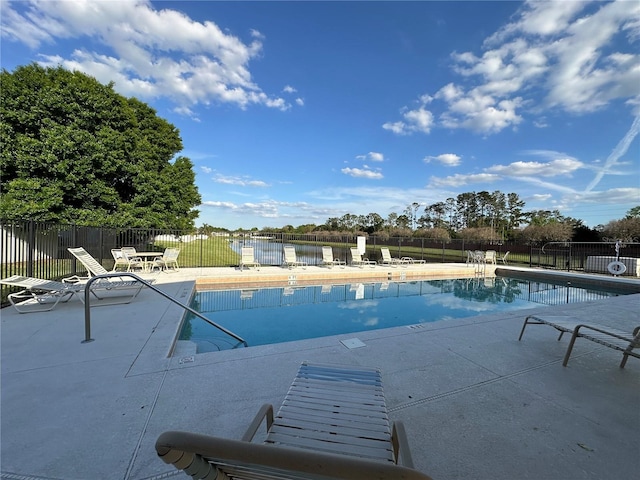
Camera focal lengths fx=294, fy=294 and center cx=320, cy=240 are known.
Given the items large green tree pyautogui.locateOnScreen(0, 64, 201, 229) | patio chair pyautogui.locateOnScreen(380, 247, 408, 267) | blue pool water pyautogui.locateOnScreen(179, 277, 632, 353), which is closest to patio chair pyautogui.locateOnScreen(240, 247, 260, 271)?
blue pool water pyautogui.locateOnScreen(179, 277, 632, 353)

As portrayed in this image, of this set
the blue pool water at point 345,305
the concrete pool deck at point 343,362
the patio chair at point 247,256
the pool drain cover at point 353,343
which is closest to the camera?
the concrete pool deck at point 343,362

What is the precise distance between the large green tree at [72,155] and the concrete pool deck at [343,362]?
964 centimetres

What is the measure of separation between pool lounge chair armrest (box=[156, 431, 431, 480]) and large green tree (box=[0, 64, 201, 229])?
44.6ft

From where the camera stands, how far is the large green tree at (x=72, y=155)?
10.6 m

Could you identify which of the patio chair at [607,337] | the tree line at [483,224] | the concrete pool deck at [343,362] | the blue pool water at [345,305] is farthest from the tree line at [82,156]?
the tree line at [483,224]

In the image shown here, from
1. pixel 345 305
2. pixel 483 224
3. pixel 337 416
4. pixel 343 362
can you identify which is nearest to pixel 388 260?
pixel 345 305

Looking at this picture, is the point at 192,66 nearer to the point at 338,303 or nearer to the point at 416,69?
the point at 416,69

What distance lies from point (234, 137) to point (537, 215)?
156 ft

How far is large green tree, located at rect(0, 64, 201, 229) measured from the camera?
34.8ft

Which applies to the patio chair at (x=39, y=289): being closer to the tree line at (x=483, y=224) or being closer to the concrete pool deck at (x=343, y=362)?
the concrete pool deck at (x=343, y=362)

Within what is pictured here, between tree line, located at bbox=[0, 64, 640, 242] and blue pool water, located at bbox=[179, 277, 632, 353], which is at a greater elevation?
tree line, located at bbox=[0, 64, 640, 242]

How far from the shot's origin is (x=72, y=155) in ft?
37.3

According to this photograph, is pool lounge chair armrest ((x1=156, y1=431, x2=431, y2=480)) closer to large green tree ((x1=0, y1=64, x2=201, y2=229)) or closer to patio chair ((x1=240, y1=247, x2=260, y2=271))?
patio chair ((x1=240, y1=247, x2=260, y2=271))

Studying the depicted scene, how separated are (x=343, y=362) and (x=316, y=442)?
1.66 metres
